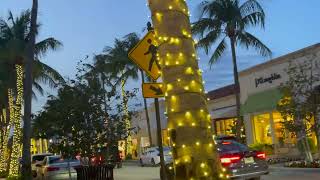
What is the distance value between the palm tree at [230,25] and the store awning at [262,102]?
4.09 meters

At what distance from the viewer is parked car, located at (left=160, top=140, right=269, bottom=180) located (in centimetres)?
1503

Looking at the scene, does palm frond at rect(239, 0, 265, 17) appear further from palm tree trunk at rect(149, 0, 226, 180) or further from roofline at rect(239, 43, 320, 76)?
palm tree trunk at rect(149, 0, 226, 180)

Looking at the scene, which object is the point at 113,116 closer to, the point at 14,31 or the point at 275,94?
the point at 14,31

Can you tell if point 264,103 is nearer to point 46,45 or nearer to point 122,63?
point 46,45

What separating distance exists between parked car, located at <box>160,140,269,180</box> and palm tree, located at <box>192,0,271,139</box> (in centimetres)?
1332

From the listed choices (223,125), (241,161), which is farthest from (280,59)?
(241,161)

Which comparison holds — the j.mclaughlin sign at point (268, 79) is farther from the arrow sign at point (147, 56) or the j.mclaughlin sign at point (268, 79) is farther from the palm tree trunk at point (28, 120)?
the arrow sign at point (147, 56)

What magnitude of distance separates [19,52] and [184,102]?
24.9 meters

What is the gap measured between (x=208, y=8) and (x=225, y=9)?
0.93 meters

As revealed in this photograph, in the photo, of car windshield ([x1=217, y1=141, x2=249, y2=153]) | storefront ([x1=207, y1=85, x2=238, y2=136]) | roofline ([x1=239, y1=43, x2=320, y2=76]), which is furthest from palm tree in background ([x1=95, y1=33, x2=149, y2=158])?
car windshield ([x1=217, y1=141, x2=249, y2=153])

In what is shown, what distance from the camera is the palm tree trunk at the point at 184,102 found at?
18.0 feet

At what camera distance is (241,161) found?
49.9ft

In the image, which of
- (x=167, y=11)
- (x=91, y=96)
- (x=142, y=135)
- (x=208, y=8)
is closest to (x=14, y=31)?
(x=208, y=8)

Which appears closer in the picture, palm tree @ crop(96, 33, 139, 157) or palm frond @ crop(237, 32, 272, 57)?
palm frond @ crop(237, 32, 272, 57)
